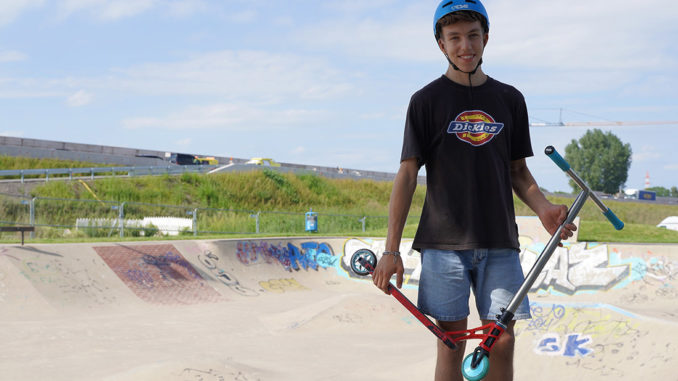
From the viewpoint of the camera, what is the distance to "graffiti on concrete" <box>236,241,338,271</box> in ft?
56.6

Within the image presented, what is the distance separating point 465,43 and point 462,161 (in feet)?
1.95

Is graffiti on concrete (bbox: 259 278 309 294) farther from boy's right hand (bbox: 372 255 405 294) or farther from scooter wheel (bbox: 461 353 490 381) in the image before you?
scooter wheel (bbox: 461 353 490 381)

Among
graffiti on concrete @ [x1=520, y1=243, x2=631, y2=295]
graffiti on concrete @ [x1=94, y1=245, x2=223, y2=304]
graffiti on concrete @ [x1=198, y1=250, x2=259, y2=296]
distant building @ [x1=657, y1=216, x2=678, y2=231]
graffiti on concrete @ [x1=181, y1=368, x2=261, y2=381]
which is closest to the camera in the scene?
graffiti on concrete @ [x1=181, y1=368, x2=261, y2=381]

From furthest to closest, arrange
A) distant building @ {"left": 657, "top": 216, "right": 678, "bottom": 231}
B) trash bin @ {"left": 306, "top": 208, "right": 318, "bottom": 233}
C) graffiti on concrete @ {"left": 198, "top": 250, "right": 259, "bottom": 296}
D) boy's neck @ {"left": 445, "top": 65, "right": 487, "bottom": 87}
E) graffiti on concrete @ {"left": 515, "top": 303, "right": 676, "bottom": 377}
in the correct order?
distant building @ {"left": 657, "top": 216, "right": 678, "bottom": 231} < trash bin @ {"left": 306, "top": 208, "right": 318, "bottom": 233} < graffiti on concrete @ {"left": 198, "top": 250, "right": 259, "bottom": 296} < graffiti on concrete @ {"left": 515, "top": 303, "right": 676, "bottom": 377} < boy's neck @ {"left": 445, "top": 65, "right": 487, "bottom": 87}

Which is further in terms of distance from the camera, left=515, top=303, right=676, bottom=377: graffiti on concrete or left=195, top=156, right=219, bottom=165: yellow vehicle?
left=195, top=156, right=219, bottom=165: yellow vehicle

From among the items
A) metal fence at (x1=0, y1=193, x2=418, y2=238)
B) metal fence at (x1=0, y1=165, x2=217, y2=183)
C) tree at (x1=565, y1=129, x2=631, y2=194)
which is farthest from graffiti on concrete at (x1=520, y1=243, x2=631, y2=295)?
tree at (x1=565, y1=129, x2=631, y2=194)

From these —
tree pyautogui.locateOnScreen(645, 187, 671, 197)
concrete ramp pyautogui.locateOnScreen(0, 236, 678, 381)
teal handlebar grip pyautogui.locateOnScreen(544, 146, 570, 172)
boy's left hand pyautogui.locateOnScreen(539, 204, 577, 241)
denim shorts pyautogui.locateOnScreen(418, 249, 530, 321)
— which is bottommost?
concrete ramp pyautogui.locateOnScreen(0, 236, 678, 381)

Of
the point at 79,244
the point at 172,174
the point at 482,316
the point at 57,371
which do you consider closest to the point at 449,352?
the point at 482,316

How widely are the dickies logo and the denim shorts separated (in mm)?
564

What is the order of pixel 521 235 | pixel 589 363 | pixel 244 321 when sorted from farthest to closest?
pixel 521 235 < pixel 244 321 < pixel 589 363

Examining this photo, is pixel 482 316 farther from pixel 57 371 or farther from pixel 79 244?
pixel 79 244

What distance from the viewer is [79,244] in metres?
14.4

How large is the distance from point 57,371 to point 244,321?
4.28m

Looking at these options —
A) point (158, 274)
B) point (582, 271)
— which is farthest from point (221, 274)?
point (582, 271)
